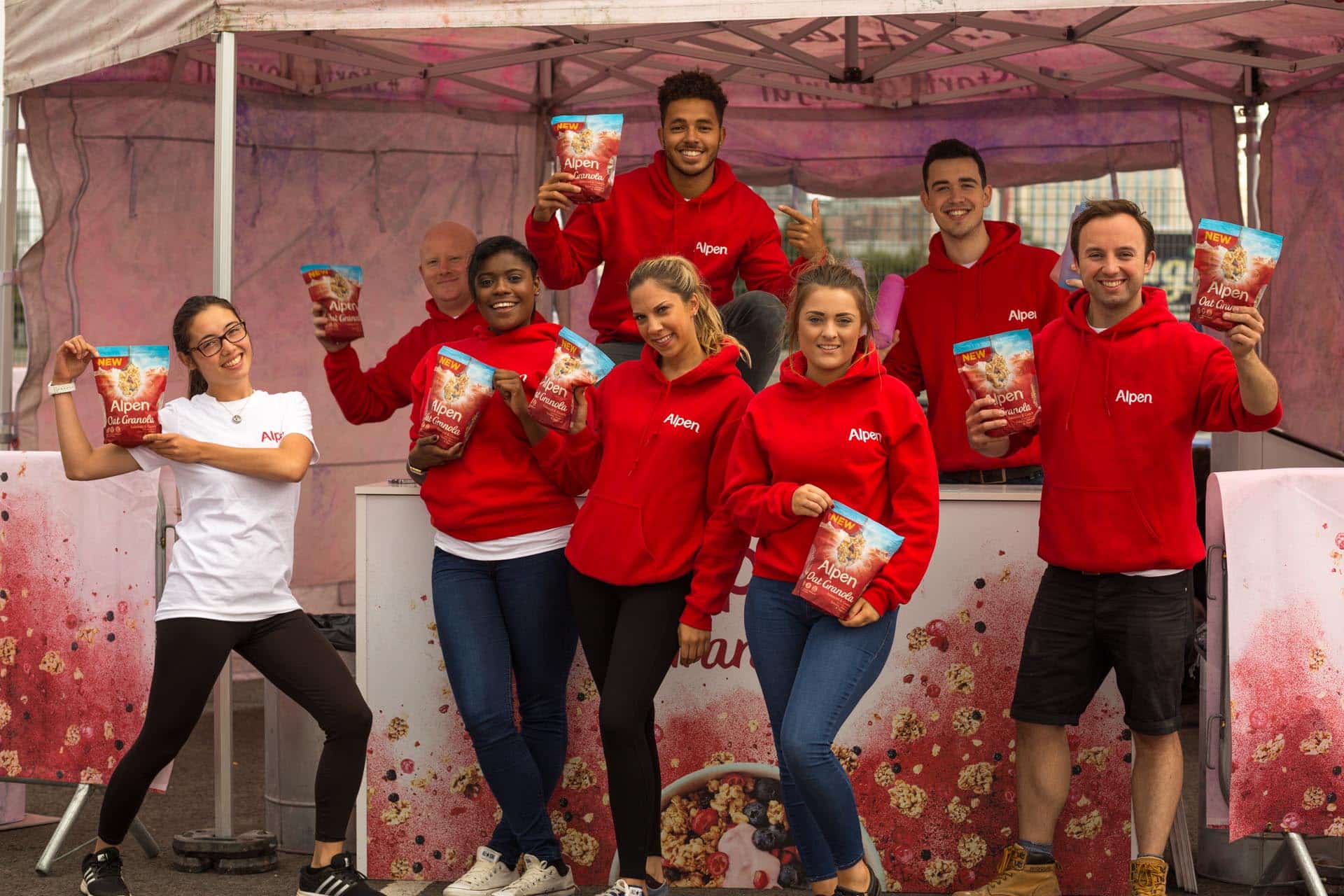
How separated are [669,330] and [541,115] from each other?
4.00m

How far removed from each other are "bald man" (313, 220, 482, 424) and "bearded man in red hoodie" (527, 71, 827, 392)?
459 mm

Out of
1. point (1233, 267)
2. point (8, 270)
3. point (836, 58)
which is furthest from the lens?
point (836, 58)

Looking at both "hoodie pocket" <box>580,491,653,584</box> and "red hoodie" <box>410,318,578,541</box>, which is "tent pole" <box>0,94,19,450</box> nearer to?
"red hoodie" <box>410,318,578,541</box>

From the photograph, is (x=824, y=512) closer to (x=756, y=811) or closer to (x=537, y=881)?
(x=756, y=811)

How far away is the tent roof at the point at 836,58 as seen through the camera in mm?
6270

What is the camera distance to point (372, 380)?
495 centimetres

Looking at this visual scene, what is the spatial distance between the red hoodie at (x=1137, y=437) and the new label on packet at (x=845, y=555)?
0.64 m

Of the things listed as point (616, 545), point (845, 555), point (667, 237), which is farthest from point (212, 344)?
point (845, 555)

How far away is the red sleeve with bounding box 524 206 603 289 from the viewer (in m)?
4.28

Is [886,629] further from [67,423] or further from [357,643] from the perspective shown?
[67,423]

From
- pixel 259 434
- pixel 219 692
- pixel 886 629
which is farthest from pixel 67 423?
pixel 886 629

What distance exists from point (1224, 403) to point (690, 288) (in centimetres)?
140

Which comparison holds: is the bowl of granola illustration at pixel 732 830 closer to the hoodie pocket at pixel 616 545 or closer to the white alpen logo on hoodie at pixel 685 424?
the hoodie pocket at pixel 616 545

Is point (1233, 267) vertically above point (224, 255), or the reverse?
point (224, 255)
